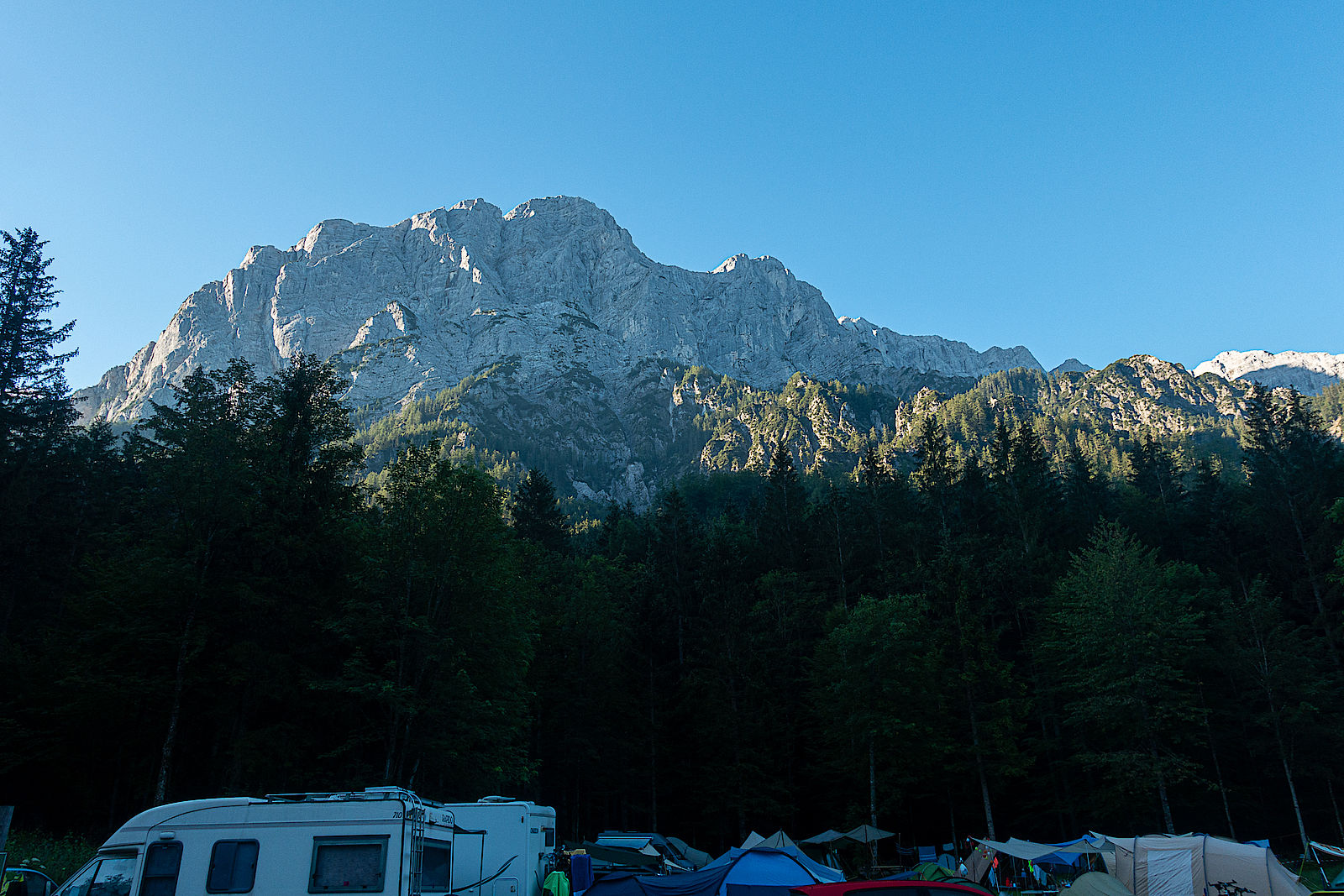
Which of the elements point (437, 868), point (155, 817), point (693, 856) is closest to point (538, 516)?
point (693, 856)

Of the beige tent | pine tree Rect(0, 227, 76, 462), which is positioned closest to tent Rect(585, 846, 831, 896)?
the beige tent

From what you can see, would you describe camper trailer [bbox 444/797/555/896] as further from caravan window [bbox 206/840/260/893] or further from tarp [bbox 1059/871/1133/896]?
tarp [bbox 1059/871/1133/896]

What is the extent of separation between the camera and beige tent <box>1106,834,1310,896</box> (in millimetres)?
19484

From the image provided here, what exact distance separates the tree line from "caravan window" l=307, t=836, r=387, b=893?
14.3m

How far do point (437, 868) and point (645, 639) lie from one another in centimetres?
3733

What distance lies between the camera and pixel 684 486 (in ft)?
445

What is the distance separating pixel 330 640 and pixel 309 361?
12.2 metres

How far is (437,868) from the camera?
569 inches

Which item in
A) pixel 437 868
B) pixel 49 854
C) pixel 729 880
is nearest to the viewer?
pixel 437 868

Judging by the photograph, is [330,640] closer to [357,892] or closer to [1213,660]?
[357,892]

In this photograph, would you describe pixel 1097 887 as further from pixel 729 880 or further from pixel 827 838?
pixel 827 838

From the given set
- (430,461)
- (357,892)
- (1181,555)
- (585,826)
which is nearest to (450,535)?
(430,461)

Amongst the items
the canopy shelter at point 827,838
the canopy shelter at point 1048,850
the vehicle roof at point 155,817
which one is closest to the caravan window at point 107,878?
the vehicle roof at point 155,817

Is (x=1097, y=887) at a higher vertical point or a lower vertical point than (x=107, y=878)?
lower
